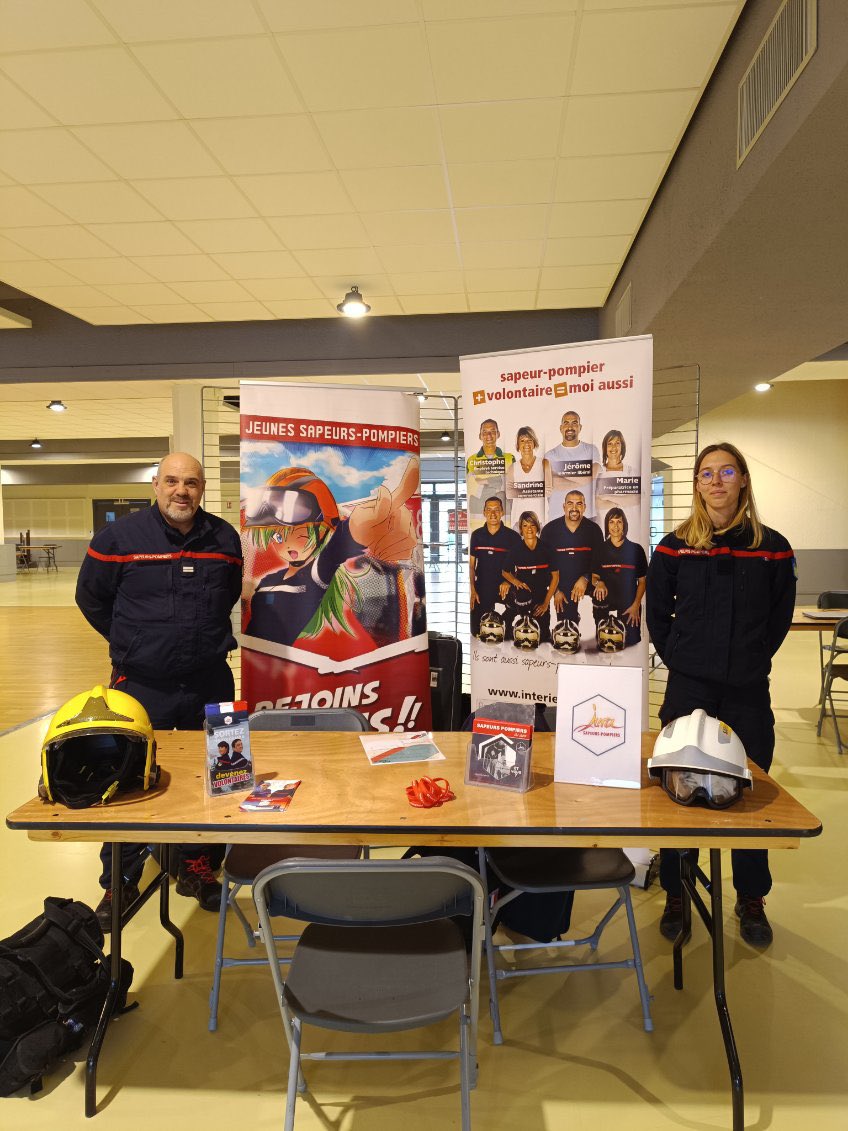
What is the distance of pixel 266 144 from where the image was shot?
139 inches

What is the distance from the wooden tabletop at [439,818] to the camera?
1.78m

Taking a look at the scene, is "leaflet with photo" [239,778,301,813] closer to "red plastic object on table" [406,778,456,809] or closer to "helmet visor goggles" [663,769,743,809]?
"red plastic object on table" [406,778,456,809]

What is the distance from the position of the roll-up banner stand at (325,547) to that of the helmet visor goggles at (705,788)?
1.85 metres

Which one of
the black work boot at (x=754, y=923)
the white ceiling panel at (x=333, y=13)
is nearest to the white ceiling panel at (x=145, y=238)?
the white ceiling panel at (x=333, y=13)

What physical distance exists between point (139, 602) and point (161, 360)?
16.6 ft

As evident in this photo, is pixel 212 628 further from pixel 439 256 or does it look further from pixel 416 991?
pixel 439 256

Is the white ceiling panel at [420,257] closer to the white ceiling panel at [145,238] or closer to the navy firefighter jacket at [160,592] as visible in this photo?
the white ceiling panel at [145,238]

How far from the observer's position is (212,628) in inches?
118

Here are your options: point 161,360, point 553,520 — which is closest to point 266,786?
point 553,520

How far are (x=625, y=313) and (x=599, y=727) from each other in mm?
4100

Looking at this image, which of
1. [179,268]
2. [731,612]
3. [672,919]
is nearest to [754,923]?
[672,919]

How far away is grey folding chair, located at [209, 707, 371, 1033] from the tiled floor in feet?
0.49

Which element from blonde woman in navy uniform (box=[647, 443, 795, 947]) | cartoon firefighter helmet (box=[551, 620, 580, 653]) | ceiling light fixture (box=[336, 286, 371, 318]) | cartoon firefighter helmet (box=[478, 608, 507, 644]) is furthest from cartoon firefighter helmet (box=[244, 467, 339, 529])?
ceiling light fixture (box=[336, 286, 371, 318])

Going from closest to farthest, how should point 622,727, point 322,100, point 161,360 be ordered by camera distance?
point 622,727 → point 322,100 → point 161,360
